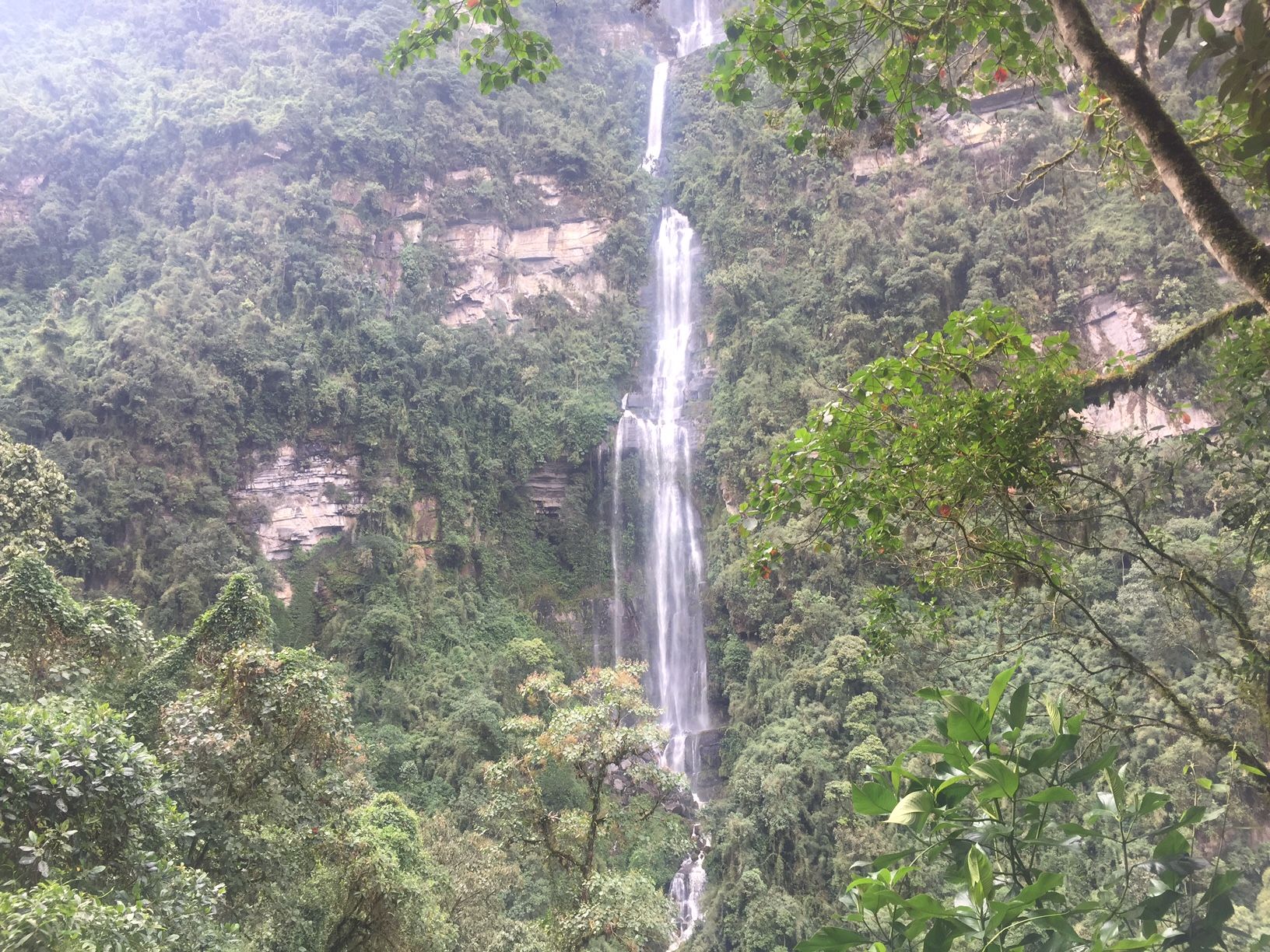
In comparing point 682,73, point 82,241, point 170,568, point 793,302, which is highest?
point 682,73

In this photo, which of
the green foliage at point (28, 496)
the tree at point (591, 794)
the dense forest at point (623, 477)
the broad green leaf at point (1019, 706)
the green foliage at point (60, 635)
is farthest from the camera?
the green foliage at point (28, 496)

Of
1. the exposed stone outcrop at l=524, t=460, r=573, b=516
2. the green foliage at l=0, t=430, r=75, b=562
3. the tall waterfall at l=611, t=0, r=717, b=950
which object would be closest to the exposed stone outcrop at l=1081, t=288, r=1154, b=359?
the tall waterfall at l=611, t=0, r=717, b=950

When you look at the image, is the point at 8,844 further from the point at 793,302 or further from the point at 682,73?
the point at 682,73

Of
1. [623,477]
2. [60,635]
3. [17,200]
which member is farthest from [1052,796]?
[17,200]

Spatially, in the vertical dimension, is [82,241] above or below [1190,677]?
above

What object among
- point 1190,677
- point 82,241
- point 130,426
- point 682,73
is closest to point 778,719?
point 1190,677

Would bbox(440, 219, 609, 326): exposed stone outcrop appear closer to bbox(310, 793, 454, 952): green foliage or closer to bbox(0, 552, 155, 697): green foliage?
bbox(0, 552, 155, 697): green foliage

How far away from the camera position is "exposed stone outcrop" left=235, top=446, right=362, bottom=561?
1605 centimetres

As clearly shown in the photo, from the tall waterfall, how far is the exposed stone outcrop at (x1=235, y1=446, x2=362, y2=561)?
6624 mm

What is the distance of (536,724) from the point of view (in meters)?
7.99

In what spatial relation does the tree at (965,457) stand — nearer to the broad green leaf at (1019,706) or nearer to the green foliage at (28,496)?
the broad green leaf at (1019,706)

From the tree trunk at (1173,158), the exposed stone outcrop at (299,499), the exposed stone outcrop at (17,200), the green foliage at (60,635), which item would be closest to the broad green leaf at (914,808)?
the tree trunk at (1173,158)

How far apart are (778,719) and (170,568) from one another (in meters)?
11.5

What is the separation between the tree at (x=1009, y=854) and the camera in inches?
33.5
